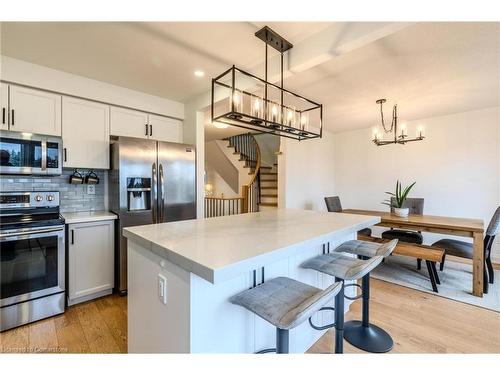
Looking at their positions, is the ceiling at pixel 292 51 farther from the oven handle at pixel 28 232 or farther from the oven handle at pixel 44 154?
the oven handle at pixel 28 232

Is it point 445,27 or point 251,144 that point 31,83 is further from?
Result: point 251,144

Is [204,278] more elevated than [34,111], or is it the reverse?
[34,111]

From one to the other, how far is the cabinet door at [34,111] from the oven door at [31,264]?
1034 mm

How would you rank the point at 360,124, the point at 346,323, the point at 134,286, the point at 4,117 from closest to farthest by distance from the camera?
the point at 134,286
the point at 346,323
the point at 4,117
the point at 360,124

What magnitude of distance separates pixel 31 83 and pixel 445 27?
358 centimetres

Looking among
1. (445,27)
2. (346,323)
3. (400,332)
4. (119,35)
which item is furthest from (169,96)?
(400,332)

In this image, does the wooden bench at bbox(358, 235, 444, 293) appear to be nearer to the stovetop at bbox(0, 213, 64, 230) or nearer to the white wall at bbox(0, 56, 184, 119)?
the white wall at bbox(0, 56, 184, 119)

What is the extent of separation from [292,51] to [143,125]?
207cm

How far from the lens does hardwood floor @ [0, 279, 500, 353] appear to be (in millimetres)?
1809

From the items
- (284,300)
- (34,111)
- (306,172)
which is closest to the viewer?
(284,300)

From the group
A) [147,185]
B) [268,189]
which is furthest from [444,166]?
[147,185]

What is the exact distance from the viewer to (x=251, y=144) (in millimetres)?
6598

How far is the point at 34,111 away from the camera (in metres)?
2.41

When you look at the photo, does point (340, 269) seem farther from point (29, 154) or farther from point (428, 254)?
point (29, 154)
